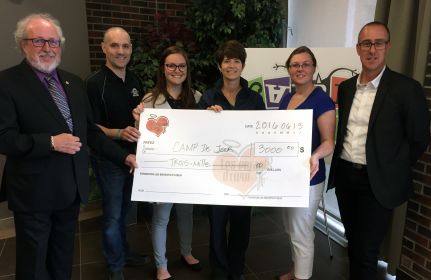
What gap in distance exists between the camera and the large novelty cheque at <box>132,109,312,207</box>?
6.33 feet

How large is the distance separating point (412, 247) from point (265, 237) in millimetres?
1211

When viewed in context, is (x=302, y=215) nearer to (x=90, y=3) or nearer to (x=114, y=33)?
(x=114, y=33)

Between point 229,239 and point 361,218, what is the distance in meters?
0.83

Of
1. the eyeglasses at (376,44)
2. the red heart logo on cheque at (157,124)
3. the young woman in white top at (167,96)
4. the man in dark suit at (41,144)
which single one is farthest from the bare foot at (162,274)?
the eyeglasses at (376,44)

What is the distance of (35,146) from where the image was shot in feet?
5.15

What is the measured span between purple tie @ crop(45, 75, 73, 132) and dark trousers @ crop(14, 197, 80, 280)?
0.44 m

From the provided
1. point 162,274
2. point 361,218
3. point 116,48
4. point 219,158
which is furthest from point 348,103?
point 162,274

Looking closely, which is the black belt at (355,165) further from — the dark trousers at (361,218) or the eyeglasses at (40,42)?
the eyeglasses at (40,42)

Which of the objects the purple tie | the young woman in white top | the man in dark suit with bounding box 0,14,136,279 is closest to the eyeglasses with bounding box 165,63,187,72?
the young woman in white top

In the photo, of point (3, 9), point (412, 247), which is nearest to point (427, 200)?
point (412, 247)

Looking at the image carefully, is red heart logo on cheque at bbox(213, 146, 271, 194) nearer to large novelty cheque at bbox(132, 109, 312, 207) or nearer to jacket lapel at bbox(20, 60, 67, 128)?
large novelty cheque at bbox(132, 109, 312, 207)

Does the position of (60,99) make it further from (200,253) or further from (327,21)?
(327,21)

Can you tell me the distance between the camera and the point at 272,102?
3008 millimetres

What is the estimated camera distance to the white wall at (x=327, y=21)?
297 cm
